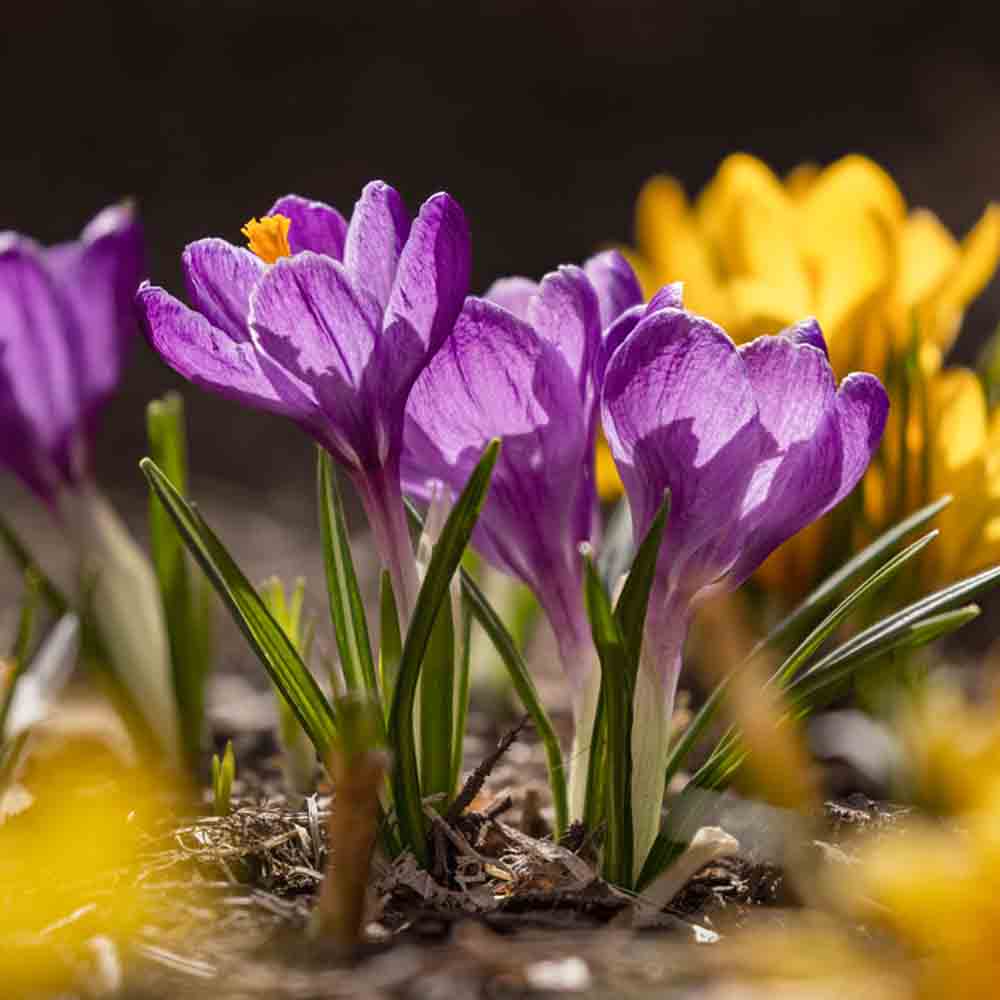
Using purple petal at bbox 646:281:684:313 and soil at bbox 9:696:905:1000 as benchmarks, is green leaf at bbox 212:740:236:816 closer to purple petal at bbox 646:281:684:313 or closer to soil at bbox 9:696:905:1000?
soil at bbox 9:696:905:1000

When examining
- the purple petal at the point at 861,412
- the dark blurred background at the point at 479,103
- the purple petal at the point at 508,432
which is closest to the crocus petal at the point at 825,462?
the purple petal at the point at 861,412

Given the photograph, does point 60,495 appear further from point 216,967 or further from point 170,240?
point 170,240

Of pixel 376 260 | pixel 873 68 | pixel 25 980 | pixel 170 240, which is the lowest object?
pixel 25 980

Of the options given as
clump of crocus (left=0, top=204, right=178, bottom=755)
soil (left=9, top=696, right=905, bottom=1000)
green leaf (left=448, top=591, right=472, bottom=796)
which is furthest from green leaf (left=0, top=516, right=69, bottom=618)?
green leaf (left=448, top=591, right=472, bottom=796)

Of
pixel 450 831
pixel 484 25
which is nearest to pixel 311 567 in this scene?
pixel 450 831

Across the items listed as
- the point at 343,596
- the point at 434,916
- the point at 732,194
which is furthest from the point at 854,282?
the point at 434,916

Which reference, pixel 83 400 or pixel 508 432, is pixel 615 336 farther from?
pixel 83 400
